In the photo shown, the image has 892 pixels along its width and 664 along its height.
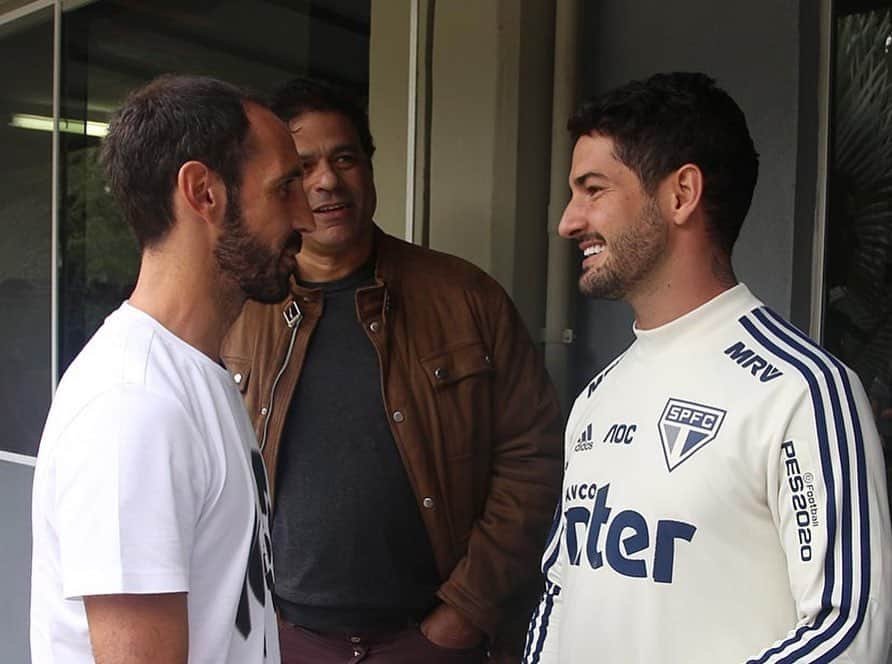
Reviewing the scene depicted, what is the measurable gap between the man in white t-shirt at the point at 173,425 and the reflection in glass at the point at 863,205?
1.38 metres

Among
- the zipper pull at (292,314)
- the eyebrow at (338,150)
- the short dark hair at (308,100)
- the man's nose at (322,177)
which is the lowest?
the zipper pull at (292,314)

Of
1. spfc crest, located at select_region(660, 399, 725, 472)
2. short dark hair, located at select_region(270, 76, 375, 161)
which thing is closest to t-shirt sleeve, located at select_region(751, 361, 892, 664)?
spfc crest, located at select_region(660, 399, 725, 472)

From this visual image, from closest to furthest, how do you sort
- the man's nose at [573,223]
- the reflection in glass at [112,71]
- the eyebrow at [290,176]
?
1. the eyebrow at [290,176]
2. the man's nose at [573,223]
3. the reflection in glass at [112,71]

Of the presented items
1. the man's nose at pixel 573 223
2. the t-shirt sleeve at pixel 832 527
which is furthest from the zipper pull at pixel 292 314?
the t-shirt sleeve at pixel 832 527

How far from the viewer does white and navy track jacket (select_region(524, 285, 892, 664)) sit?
46.0 inches

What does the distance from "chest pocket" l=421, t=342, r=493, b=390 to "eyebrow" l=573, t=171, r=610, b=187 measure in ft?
2.00

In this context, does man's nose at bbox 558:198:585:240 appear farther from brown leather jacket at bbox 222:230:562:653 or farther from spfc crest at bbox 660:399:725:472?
brown leather jacket at bbox 222:230:562:653

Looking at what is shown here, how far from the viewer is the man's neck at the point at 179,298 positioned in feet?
4.19

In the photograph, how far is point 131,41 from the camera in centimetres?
411

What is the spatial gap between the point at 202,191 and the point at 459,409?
0.96 metres

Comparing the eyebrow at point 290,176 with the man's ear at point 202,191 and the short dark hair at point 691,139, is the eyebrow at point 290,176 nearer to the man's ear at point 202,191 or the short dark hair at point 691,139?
the man's ear at point 202,191

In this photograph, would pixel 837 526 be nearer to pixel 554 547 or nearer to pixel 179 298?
pixel 554 547

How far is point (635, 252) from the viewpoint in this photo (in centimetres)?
150

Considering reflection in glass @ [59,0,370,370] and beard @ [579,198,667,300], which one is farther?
reflection in glass @ [59,0,370,370]
